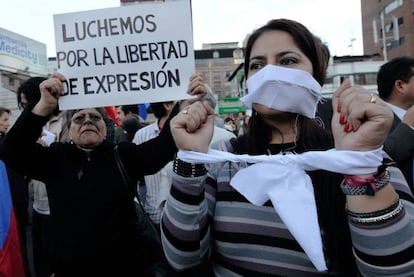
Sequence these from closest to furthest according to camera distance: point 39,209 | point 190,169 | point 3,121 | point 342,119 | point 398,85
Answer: point 342,119, point 190,169, point 398,85, point 39,209, point 3,121

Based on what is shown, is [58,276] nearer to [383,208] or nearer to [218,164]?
[218,164]

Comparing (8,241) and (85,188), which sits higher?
(85,188)

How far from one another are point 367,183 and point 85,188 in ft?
5.76

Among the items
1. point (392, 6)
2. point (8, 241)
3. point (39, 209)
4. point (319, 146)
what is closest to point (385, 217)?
point (319, 146)

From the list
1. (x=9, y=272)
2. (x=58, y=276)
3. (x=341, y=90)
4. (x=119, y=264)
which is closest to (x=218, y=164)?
(x=341, y=90)

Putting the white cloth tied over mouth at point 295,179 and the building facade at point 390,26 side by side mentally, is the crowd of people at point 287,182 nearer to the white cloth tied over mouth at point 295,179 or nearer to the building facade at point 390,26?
the white cloth tied over mouth at point 295,179

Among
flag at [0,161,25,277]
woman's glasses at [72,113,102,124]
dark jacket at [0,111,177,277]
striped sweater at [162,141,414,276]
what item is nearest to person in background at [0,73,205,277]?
dark jacket at [0,111,177,277]

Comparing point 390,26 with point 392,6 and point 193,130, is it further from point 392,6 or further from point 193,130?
point 193,130

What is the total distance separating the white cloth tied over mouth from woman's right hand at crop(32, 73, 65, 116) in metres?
1.14

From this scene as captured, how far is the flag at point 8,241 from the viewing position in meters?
2.86

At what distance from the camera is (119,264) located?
101 inches

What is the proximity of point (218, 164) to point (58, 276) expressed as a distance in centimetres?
146

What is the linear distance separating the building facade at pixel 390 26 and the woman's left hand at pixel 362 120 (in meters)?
39.6

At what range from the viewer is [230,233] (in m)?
1.52
